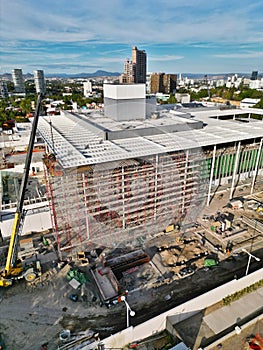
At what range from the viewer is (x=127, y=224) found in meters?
23.3

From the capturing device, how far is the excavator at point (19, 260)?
17.8 metres

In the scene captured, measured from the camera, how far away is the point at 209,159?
28656 mm

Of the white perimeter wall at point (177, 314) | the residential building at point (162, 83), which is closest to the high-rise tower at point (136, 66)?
the residential building at point (162, 83)

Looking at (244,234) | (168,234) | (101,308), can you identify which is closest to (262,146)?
(244,234)

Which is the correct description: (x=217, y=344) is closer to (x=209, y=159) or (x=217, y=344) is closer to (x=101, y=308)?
(x=101, y=308)

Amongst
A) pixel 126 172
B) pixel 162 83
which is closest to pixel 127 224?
pixel 126 172

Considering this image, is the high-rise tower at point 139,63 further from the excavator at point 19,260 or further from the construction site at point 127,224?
the excavator at point 19,260

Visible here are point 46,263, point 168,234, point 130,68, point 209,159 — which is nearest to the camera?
point 46,263

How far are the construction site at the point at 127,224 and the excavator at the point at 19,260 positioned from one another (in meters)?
0.65

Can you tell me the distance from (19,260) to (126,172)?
36.9ft

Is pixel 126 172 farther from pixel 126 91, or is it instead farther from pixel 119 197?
pixel 126 91

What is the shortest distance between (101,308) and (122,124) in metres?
18.9

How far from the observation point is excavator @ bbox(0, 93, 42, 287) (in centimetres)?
1783

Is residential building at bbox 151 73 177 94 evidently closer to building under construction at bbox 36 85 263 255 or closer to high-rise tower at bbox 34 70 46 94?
high-rise tower at bbox 34 70 46 94
